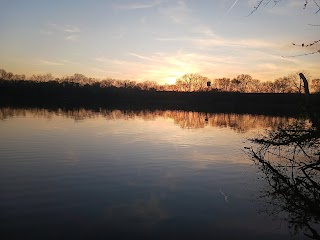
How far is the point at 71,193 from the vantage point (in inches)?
573

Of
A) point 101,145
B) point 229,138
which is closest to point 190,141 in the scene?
point 229,138

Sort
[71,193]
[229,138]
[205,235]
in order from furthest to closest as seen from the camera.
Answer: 1. [229,138]
2. [71,193]
3. [205,235]

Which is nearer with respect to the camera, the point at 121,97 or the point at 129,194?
the point at 129,194

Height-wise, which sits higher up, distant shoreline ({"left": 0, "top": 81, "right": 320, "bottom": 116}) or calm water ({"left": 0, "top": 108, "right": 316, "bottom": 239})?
distant shoreline ({"left": 0, "top": 81, "right": 320, "bottom": 116})

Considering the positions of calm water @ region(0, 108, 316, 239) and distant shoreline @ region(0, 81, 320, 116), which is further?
distant shoreline @ region(0, 81, 320, 116)

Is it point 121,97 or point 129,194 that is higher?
point 121,97

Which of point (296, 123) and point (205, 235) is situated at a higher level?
point (296, 123)

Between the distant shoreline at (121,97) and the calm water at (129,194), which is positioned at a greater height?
the distant shoreline at (121,97)

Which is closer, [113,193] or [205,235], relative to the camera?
[205,235]

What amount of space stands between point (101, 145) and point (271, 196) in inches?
656

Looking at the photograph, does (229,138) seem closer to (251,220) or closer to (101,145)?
(101,145)

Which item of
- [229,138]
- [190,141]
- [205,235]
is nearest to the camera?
[205,235]

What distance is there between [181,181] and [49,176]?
268 inches

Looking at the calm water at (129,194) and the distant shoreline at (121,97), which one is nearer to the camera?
the calm water at (129,194)
